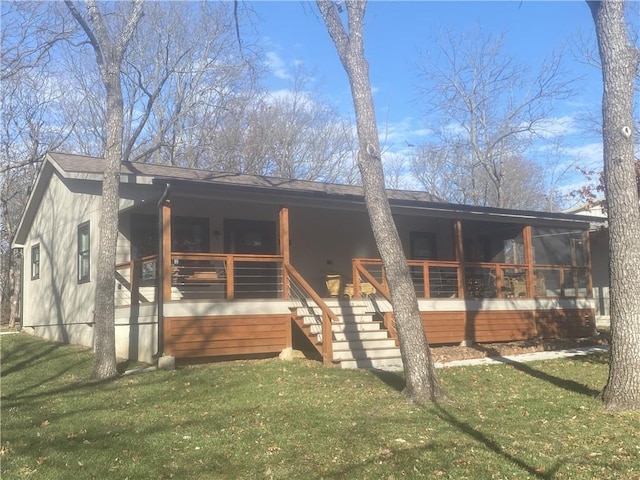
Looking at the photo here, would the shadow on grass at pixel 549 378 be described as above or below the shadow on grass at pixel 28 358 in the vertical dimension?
below

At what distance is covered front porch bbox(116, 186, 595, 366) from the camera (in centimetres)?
1074

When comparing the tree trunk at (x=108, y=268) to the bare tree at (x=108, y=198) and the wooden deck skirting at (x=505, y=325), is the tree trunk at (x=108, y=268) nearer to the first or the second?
the bare tree at (x=108, y=198)

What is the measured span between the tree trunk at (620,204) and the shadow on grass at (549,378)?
0.92 meters

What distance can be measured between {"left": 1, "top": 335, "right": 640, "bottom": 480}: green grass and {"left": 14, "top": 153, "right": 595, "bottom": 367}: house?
1525mm

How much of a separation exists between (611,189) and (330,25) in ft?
13.5

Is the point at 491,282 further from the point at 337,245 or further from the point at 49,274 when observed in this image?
the point at 49,274

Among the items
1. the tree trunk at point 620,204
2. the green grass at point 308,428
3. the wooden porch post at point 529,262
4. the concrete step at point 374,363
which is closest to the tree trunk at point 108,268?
the green grass at point 308,428

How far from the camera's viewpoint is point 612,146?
7148 millimetres

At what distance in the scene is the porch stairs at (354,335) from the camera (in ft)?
34.7

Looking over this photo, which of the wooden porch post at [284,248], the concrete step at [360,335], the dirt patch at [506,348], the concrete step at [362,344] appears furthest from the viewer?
the dirt patch at [506,348]

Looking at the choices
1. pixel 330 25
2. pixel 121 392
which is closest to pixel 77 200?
pixel 121 392

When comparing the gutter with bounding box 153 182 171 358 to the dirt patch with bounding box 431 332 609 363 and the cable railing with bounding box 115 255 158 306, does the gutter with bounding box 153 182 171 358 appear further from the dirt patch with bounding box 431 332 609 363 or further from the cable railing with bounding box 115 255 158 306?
the dirt patch with bounding box 431 332 609 363

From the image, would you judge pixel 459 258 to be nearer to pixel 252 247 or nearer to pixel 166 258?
pixel 252 247

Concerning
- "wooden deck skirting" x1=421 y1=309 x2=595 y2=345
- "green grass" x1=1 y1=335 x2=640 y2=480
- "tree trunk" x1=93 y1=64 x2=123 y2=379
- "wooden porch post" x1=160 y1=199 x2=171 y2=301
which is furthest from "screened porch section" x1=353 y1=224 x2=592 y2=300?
"tree trunk" x1=93 y1=64 x2=123 y2=379
